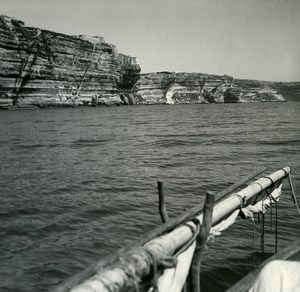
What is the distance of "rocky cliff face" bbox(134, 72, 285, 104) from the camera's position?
147000 mm

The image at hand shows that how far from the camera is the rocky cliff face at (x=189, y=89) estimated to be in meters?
147

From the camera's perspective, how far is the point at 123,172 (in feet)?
51.4

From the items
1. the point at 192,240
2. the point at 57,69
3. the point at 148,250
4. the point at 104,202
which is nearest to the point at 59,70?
the point at 57,69

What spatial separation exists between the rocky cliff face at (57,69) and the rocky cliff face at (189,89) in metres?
37.2

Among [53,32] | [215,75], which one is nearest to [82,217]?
[53,32]

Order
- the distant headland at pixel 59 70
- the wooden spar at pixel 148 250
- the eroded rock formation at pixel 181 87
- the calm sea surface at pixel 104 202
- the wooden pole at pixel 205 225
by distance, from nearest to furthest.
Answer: the wooden spar at pixel 148 250
the wooden pole at pixel 205 225
the calm sea surface at pixel 104 202
the distant headland at pixel 59 70
the eroded rock formation at pixel 181 87

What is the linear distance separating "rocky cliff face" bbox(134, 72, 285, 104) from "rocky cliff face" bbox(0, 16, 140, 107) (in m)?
37.2

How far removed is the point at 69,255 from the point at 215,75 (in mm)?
157733

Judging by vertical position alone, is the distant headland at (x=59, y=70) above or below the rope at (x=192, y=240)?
above

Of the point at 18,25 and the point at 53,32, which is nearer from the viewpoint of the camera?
the point at 18,25

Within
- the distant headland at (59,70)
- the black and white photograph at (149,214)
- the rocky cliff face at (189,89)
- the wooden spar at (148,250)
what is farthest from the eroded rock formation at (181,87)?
the wooden spar at (148,250)

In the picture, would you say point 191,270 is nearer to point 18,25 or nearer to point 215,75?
point 18,25

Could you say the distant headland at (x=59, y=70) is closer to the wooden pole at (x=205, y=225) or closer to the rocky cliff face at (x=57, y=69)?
the rocky cliff face at (x=57, y=69)

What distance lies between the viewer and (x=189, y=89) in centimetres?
15362
